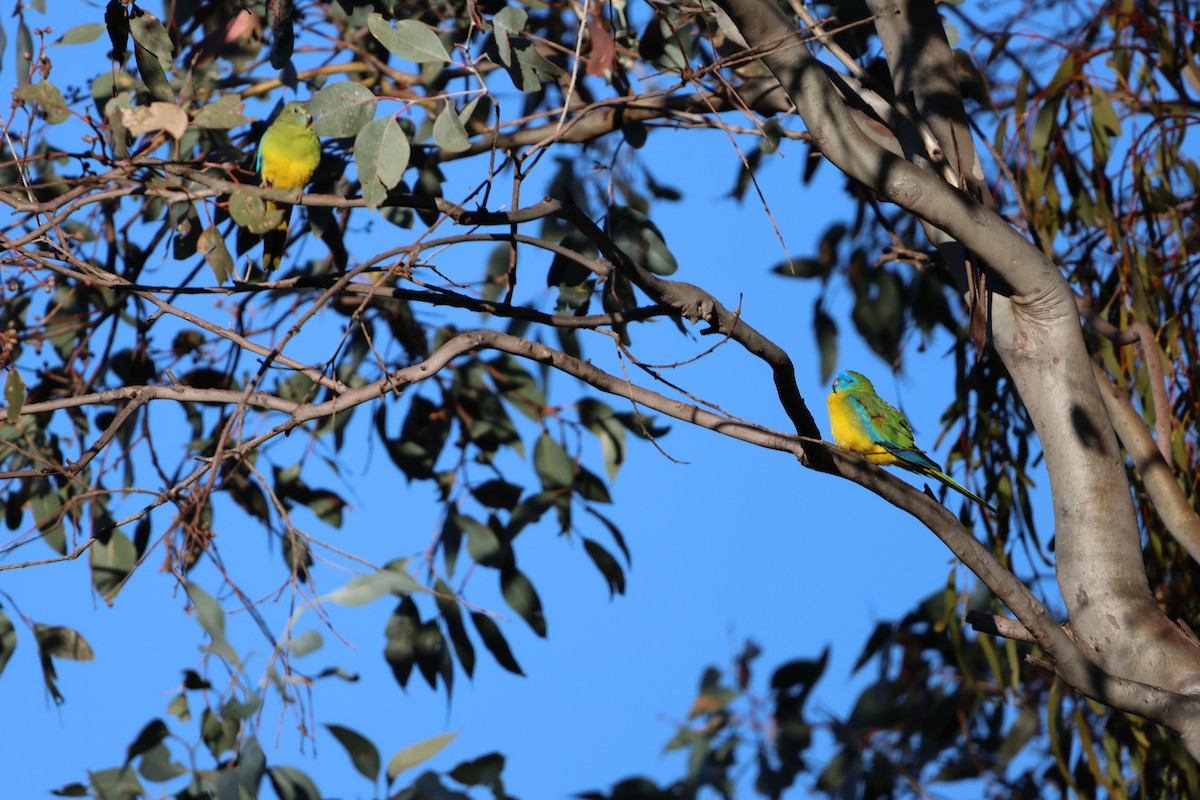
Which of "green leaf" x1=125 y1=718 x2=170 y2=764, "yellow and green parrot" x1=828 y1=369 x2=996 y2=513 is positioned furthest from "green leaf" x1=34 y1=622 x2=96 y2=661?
"yellow and green parrot" x1=828 y1=369 x2=996 y2=513

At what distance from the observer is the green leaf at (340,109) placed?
1960 millimetres

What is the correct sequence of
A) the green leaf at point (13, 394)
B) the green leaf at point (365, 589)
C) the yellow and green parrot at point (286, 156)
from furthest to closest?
1. the yellow and green parrot at point (286, 156)
2. the green leaf at point (365, 589)
3. the green leaf at point (13, 394)

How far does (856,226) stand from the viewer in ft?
11.6

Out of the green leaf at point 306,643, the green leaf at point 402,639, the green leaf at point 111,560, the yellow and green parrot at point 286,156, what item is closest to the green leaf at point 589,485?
the green leaf at point 402,639

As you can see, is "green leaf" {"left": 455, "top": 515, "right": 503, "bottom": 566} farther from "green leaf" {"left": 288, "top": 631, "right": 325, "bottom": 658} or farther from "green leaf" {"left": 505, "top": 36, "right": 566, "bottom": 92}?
"green leaf" {"left": 505, "top": 36, "right": 566, "bottom": 92}

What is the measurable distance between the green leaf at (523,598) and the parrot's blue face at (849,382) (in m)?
0.96

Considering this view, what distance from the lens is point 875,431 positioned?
8.98ft

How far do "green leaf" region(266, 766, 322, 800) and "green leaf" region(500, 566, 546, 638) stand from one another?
67 centimetres

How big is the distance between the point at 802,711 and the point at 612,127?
1677mm

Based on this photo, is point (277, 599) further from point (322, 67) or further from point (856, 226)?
point (856, 226)

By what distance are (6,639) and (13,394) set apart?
5.01ft

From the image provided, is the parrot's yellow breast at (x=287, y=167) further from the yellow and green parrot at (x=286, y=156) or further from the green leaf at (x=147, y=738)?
the green leaf at (x=147, y=738)

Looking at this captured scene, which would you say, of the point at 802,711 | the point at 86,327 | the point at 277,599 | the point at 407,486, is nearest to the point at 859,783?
the point at 802,711

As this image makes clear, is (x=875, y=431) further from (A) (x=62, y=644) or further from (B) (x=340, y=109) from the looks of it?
(A) (x=62, y=644)
